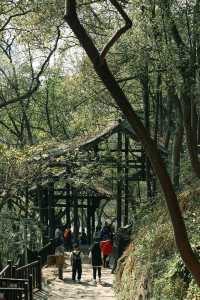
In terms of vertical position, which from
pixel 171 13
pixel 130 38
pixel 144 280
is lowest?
pixel 144 280

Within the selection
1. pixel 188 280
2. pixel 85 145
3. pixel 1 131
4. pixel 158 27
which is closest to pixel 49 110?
pixel 1 131

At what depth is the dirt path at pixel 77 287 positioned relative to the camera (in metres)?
15.2

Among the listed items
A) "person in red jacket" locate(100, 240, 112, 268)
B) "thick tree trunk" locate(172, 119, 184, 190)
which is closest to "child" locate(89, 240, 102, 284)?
"person in red jacket" locate(100, 240, 112, 268)

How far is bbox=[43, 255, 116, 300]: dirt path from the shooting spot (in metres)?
15.2

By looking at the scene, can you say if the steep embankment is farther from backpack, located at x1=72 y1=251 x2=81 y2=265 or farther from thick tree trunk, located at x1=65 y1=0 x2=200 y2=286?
thick tree trunk, located at x1=65 y1=0 x2=200 y2=286

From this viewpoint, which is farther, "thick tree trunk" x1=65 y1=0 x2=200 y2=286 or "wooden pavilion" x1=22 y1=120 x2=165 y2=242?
"wooden pavilion" x1=22 y1=120 x2=165 y2=242

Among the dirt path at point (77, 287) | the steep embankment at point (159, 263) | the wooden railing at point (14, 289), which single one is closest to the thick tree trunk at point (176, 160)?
the steep embankment at point (159, 263)

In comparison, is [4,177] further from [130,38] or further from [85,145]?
[85,145]

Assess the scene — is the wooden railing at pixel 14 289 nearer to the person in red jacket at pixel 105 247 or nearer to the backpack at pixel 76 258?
the backpack at pixel 76 258

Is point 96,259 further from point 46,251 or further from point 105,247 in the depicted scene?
point 46,251

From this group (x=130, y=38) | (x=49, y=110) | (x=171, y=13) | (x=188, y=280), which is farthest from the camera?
(x=49, y=110)

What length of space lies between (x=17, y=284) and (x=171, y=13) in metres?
6.22

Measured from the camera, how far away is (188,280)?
31.1 ft

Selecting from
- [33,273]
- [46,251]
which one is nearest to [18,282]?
[33,273]
